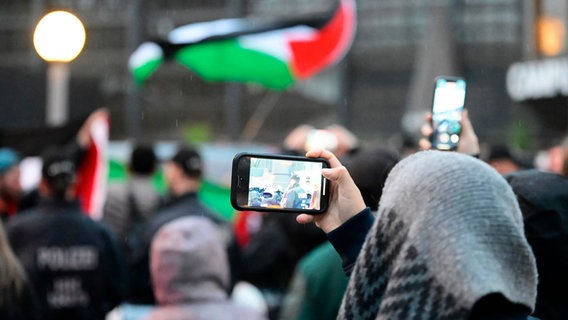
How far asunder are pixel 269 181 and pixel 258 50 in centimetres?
864

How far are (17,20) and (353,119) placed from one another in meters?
5.54

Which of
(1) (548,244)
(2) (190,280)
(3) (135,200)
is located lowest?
(3) (135,200)

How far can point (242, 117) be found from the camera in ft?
56.4

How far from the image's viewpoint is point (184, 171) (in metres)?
6.99

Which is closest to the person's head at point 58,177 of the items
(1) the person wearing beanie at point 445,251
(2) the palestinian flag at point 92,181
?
(2) the palestinian flag at point 92,181

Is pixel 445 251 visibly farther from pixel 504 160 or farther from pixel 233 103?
pixel 233 103

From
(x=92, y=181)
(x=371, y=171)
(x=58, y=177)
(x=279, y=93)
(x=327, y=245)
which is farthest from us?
(x=279, y=93)

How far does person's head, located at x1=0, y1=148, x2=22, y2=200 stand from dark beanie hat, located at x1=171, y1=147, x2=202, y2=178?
1.20m

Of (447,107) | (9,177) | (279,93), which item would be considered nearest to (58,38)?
(9,177)

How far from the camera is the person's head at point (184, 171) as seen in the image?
22.5 ft

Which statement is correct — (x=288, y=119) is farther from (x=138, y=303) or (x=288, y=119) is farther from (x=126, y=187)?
(x=138, y=303)

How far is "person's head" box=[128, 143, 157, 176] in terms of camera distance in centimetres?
823

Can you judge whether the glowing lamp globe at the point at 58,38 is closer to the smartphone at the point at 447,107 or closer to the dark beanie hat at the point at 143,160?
the dark beanie hat at the point at 143,160

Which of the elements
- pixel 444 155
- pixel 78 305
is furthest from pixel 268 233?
pixel 444 155
